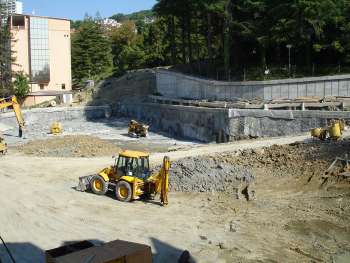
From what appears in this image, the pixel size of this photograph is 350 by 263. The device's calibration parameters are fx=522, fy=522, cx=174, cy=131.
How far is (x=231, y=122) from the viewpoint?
35.4 m

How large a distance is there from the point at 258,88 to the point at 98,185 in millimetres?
21833

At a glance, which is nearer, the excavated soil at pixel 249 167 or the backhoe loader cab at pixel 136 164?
the backhoe loader cab at pixel 136 164

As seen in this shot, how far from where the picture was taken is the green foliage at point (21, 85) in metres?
61.2

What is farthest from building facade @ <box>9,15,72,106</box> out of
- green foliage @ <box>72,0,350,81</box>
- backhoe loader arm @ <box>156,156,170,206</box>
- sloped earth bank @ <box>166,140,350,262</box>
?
backhoe loader arm @ <box>156,156,170,206</box>

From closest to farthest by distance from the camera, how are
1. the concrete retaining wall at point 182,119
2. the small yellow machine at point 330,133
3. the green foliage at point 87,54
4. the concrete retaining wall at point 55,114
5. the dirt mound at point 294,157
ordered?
the dirt mound at point 294,157, the small yellow machine at point 330,133, the concrete retaining wall at point 182,119, the concrete retaining wall at point 55,114, the green foliage at point 87,54

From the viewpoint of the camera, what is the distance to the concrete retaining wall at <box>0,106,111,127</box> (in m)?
47.8

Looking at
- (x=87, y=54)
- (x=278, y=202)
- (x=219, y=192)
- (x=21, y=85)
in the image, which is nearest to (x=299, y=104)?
(x=219, y=192)

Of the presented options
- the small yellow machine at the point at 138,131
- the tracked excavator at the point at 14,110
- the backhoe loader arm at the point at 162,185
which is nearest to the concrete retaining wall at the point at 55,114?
the tracked excavator at the point at 14,110

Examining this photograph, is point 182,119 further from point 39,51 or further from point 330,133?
point 39,51

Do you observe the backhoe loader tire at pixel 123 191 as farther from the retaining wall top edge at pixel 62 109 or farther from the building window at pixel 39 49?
the building window at pixel 39 49

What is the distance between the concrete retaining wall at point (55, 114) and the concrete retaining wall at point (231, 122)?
8287 millimetres

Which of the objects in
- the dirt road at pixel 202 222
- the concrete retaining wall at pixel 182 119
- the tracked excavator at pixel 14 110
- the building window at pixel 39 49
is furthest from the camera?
the building window at pixel 39 49

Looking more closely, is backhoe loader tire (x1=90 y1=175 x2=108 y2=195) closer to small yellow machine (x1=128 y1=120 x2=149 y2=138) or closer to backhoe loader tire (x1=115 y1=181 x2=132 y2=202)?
backhoe loader tire (x1=115 y1=181 x2=132 y2=202)

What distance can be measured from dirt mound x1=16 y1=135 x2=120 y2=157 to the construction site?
8 cm
